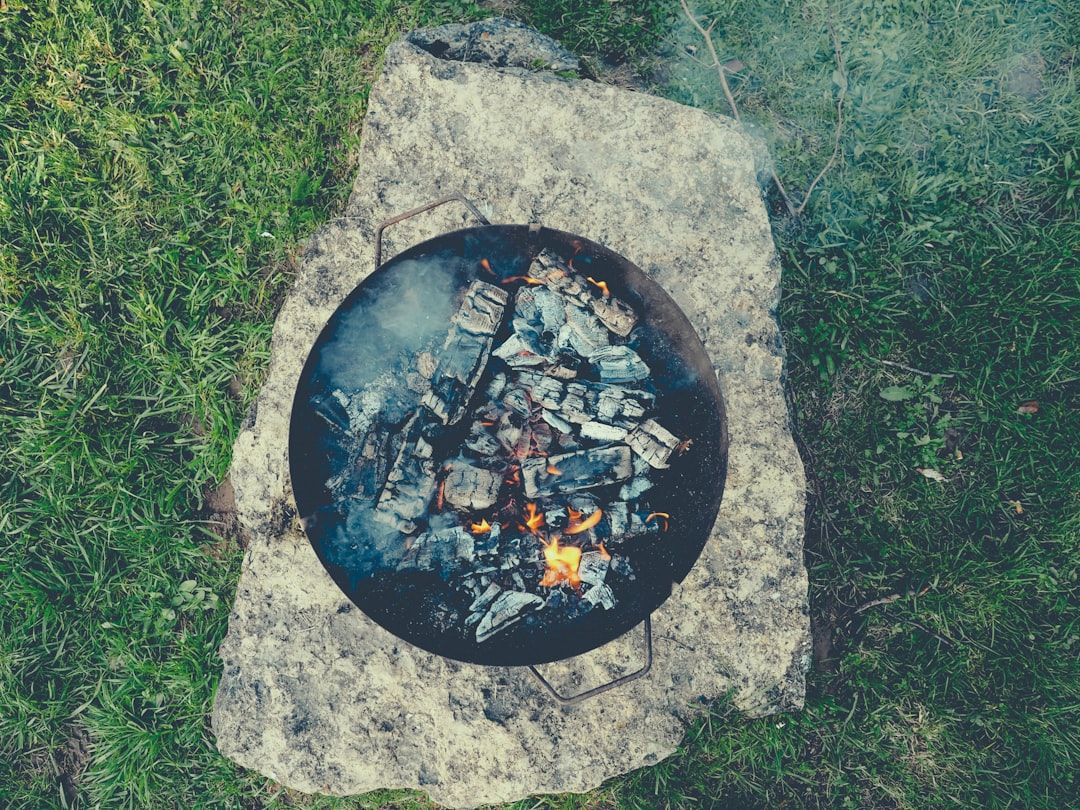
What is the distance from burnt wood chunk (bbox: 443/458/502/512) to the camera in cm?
263

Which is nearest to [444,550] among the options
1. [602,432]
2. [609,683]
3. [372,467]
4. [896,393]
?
[372,467]

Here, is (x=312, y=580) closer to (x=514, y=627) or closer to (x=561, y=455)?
(x=514, y=627)

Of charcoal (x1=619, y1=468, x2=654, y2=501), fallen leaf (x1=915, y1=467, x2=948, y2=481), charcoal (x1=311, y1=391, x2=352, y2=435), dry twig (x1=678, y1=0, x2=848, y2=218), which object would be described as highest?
dry twig (x1=678, y1=0, x2=848, y2=218)

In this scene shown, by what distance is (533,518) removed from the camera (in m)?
2.71

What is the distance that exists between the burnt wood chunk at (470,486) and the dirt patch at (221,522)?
151cm

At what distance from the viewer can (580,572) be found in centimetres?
266

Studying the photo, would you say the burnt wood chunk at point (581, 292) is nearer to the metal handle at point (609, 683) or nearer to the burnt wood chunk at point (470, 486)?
the burnt wood chunk at point (470, 486)

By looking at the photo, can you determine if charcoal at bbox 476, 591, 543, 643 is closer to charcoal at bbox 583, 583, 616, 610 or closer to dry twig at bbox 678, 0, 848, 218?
charcoal at bbox 583, 583, 616, 610

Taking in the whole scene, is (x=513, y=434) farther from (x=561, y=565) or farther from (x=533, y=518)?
(x=561, y=565)

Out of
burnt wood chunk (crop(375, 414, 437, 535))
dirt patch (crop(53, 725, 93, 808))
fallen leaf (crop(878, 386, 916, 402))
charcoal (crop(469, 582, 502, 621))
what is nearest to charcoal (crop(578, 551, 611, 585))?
charcoal (crop(469, 582, 502, 621))

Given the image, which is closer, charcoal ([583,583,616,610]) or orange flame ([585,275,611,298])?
charcoal ([583,583,616,610])

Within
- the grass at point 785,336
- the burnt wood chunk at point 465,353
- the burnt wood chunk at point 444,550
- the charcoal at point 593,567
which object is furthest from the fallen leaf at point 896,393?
the burnt wood chunk at point 444,550

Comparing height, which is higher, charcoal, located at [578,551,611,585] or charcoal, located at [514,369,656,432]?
charcoal, located at [514,369,656,432]

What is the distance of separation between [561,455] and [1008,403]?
99.7 inches
